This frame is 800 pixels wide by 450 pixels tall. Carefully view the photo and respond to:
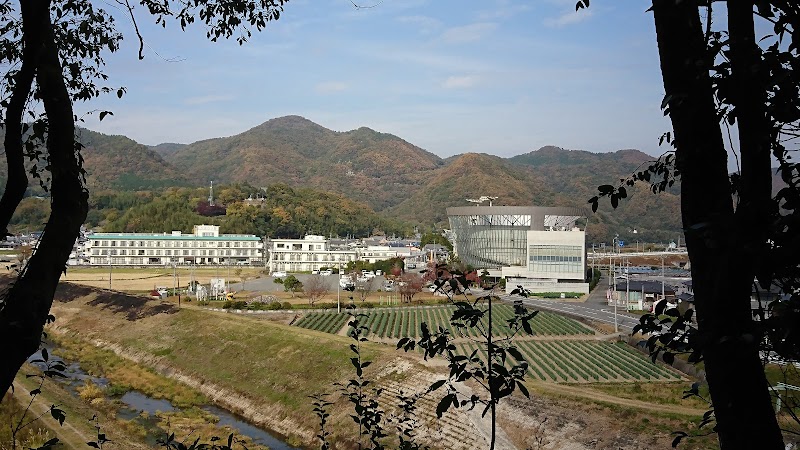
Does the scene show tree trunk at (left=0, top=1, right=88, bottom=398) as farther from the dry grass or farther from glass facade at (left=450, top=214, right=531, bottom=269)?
glass facade at (left=450, top=214, right=531, bottom=269)

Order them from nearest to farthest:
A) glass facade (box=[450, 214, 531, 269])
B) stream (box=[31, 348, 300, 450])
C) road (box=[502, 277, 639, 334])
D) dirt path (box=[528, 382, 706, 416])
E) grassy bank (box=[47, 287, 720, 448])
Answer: grassy bank (box=[47, 287, 720, 448]) < dirt path (box=[528, 382, 706, 416]) < stream (box=[31, 348, 300, 450]) < road (box=[502, 277, 639, 334]) < glass facade (box=[450, 214, 531, 269])

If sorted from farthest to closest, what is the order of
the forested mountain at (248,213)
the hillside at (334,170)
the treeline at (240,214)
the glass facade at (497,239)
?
the hillside at (334,170) → the forested mountain at (248,213) → the treeline at (240,214) → the glass facade at (497,239)

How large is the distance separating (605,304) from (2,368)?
3767 centimetres

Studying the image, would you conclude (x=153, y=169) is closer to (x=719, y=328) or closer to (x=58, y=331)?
(x=58, y=331)

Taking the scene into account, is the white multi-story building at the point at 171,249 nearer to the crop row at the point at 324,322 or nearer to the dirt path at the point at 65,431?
the crop row at the point at 324,322

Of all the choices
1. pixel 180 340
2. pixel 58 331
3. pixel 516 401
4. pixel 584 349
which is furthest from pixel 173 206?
pixel 516 401

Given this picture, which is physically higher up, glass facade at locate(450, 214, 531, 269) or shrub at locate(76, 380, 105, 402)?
glass facade at locate(450, 214, 531, 269)

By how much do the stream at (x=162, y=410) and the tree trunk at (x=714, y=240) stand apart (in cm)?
1573

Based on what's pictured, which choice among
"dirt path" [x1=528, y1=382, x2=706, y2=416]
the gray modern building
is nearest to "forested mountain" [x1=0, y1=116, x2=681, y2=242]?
"dirt path" [x1=528, y1=382, x2=706, y2=416]

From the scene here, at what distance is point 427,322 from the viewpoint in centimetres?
2620

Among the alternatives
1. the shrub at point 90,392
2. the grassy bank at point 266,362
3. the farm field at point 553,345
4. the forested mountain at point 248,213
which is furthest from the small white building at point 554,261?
the forested mountain at point 248,213

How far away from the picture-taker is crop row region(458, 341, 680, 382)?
19.1m

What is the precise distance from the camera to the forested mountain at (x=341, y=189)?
76.9 meters

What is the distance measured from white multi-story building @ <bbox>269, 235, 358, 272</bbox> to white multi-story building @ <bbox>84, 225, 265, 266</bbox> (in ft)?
17.6
